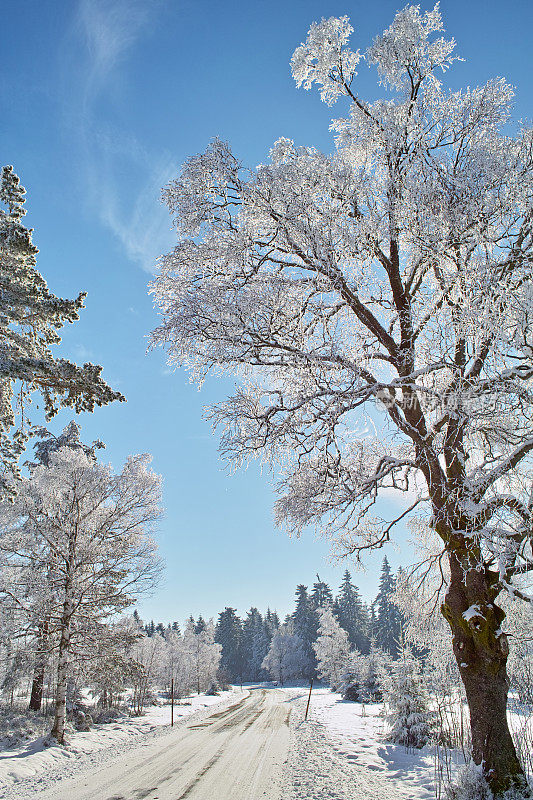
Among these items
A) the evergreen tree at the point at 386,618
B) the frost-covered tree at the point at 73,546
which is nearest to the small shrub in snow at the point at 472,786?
the frost-covered tree at the point at 73,546

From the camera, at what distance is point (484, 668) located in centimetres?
578

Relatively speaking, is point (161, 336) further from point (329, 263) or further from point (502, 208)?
point (502, 208)

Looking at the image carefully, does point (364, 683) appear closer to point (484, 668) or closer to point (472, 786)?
point (472, 786)

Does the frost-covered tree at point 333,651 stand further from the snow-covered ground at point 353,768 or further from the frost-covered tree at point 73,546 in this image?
the frost-covered tree at point 73,546

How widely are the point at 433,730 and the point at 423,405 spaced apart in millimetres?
11446

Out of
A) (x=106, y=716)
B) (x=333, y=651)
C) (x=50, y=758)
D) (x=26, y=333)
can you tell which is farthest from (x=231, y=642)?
(x=26, y=333)

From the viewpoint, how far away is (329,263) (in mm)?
5691

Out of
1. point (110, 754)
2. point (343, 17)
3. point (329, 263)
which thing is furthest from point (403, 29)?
point (110, 754)

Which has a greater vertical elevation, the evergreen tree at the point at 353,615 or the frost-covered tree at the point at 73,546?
the frost-covered tree at the point at 73,546

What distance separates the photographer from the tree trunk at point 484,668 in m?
5.29

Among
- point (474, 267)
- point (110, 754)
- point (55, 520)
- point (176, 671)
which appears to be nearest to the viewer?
point (474, 267)

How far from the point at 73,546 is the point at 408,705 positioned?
12332mm

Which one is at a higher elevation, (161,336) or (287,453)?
(161,336)

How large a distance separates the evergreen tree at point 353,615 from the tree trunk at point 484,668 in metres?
64.0
